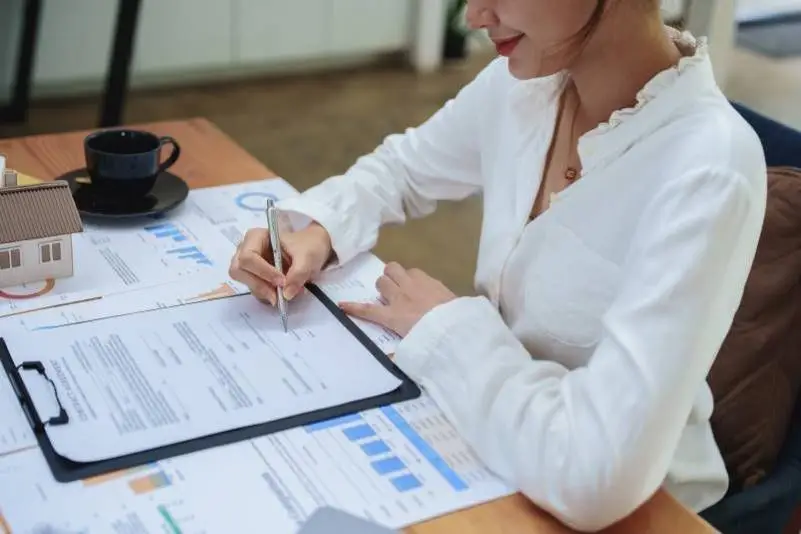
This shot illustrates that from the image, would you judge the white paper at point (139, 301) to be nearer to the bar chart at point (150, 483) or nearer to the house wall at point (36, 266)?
the house wall at point (36, 266)

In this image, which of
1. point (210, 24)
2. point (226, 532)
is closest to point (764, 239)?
point (226, 532)

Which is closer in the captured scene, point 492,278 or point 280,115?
point 492,278

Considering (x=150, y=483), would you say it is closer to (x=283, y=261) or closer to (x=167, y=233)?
(x=283, y=261)

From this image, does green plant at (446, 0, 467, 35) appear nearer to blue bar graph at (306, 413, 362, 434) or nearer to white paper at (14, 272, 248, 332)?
white paper at (14, 272, 248, 332)

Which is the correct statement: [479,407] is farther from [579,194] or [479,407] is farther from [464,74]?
[464,74]

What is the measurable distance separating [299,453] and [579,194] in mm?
380

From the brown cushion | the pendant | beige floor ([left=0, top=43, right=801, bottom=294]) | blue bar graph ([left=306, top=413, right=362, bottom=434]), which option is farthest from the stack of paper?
beige floor ([left=0, top=43, right=801, bottom=294])

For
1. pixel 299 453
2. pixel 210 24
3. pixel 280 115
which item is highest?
pixel 299 453

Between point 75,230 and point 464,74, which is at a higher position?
point 75,230

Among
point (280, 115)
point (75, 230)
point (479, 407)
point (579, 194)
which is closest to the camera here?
point (479, 407)

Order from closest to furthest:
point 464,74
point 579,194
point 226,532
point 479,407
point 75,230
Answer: point 226,532
point 479,407
point 579,194
point 75,230
point 464,74

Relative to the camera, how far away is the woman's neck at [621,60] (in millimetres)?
962

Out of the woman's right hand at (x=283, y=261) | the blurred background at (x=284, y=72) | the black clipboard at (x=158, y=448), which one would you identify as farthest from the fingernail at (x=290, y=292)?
the blurred background at (x=284, y=72)

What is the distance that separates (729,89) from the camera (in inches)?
171
